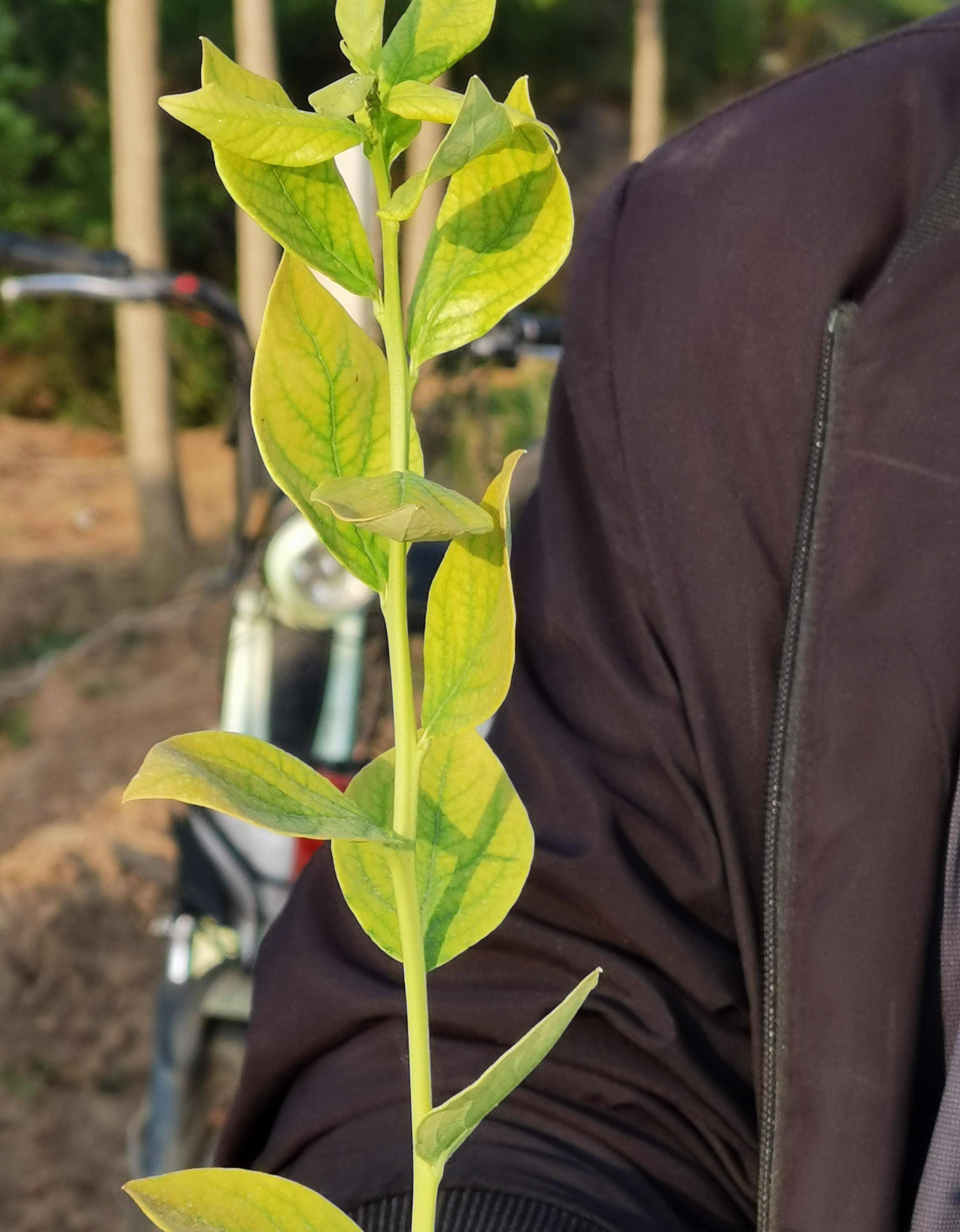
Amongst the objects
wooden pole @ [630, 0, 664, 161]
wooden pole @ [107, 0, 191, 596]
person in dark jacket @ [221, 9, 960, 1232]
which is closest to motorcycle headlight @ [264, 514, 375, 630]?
person in dark jacket @ [221, 9, 960, 1232]

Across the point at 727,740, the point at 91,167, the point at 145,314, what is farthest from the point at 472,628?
the point at 91,167

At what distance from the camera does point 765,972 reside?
0.75 meters

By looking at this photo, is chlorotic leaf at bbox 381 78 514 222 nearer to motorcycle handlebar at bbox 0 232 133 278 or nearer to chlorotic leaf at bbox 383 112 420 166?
chlorotic leaf at bbox 383 112 420 166

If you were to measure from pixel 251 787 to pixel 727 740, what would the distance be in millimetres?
562

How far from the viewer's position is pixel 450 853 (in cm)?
35

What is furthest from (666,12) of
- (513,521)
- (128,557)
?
(513,521)

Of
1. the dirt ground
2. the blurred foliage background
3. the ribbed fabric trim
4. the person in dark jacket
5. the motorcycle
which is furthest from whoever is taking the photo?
the blurred foliage background

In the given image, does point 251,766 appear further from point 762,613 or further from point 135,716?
point 135,716

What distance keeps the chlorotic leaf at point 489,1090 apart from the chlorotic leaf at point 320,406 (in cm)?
10

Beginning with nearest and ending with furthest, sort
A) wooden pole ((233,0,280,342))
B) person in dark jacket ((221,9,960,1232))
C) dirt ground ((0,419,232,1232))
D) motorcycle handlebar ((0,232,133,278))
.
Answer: person in dark jacket ((221,9,960,1232)) → motorcycle handlebar ((0,232,133,278)) → dirt ground ((0,419,232,1232)) → wooden pole ((233,0,280,342))

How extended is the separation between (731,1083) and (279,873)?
147cm

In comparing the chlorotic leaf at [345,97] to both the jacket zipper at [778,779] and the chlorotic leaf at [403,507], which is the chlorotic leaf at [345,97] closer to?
the chlorotic leaf at [403,507]

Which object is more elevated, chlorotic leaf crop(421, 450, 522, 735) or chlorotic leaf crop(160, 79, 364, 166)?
chlorotic leaf crop(160, 79, 364, 166)

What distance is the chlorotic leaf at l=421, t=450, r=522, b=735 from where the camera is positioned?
12.3 inches
